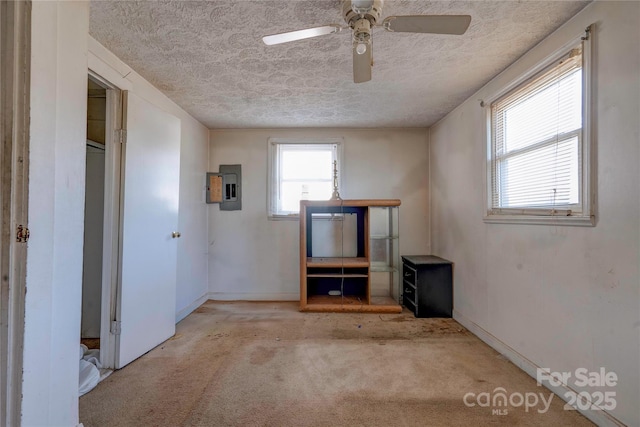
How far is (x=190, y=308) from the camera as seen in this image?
3.37m

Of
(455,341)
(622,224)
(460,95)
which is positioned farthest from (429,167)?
(622,224)

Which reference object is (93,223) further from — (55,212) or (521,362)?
(521,362)

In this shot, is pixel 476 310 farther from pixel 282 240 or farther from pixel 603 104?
pixel 282 240

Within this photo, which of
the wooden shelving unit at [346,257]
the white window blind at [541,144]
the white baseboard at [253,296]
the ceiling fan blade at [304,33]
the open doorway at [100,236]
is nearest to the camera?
the ceiling fan blade at [304,33]

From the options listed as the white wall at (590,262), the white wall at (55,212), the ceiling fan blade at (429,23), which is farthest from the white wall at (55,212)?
the white wall at (590,262)

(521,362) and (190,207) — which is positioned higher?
(190,207)

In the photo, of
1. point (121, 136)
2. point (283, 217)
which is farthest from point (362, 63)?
point (283, 217)

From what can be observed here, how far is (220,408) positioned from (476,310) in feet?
7.87

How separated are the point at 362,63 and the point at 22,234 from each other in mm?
1787

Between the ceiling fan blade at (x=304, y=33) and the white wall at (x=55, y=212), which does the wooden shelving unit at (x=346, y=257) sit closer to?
the ceiling fan blade at (x=304, y=33)

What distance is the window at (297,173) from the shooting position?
389 centimetres

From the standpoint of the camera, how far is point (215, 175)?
151 inches

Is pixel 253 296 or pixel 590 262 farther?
pixel 253 296

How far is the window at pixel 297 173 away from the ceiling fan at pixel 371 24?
92.6 inches
